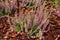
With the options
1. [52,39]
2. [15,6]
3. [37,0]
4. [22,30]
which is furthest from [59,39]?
[15,6]

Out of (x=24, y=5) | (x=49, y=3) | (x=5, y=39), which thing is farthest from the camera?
(x=49, y=3)

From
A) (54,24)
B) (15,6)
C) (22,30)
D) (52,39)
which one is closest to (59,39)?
(52,39)

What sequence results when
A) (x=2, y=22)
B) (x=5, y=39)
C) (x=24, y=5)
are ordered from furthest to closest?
(x=24, y=5)
(x=2, y=22)
(x=5, y=39)

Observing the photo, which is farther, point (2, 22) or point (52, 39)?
point (2, 22)

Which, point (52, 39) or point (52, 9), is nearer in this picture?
point (52, 39)

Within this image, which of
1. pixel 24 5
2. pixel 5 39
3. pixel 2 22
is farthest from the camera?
pixel 24 5

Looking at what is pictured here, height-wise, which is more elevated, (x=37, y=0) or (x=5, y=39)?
(x=37, y=0)

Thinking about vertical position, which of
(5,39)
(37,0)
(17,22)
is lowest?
(5,39)

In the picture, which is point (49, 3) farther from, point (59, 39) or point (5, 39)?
point (5, 39)

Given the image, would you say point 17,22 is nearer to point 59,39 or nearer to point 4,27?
point 4,27
